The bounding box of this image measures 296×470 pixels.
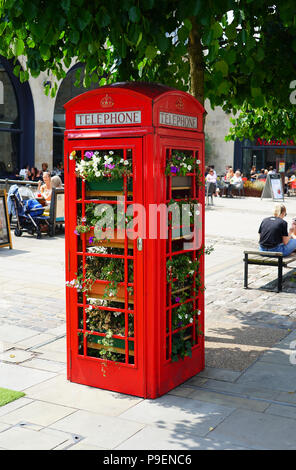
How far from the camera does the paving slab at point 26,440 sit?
4.14 m

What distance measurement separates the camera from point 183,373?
550 cm

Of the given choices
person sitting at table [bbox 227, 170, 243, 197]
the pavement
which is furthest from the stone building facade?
the pavement

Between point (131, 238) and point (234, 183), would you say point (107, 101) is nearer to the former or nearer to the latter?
point (131, 238)

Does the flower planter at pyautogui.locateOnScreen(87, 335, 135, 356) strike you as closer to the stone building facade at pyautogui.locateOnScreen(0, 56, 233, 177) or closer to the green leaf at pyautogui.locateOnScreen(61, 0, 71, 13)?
the green leaf at pyautogui.locateOnScreen(61, 0, 71, 13)

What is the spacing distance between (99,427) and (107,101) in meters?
2.71

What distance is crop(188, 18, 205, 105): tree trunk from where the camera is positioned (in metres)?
6.48

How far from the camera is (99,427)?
447 cm

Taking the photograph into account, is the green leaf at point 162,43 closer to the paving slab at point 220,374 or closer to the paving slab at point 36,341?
the paving slab at point 220,374

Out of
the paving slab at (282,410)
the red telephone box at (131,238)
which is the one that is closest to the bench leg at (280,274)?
the red telephone box at (131,238)

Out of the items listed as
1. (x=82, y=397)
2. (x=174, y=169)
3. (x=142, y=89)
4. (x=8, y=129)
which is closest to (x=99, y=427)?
(x=82, y=397)

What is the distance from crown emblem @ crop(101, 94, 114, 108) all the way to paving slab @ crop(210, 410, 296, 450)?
2802 millimetres

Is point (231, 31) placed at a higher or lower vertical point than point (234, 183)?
higher

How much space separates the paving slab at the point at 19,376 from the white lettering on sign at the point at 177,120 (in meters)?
2.64
